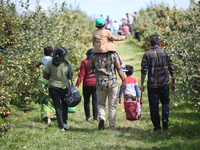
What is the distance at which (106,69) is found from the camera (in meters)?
5.93

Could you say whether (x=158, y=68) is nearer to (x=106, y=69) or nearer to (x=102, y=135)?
(x=106, y=69)

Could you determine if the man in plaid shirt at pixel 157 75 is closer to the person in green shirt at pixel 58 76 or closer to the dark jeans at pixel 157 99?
the dark jeans at pixel 157 99

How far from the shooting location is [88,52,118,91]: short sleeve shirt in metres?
5.91

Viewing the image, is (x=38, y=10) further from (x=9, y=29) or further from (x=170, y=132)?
(x=170, y=132)

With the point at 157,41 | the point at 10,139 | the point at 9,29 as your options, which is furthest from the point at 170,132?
the point at 9,29

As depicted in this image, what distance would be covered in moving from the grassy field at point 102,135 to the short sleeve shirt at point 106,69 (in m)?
1.02

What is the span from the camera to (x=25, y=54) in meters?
7.64

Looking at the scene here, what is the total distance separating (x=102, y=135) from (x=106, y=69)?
1.37 m

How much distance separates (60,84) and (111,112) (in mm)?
1278

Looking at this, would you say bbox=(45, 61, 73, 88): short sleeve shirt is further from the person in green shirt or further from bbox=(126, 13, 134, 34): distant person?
bbox=(126, 13, 134, 34): distant person

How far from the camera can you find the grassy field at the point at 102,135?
5125mm

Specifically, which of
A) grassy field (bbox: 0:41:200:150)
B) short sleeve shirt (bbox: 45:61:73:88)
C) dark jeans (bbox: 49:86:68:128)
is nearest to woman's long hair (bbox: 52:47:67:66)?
short sleeve shirt (bbox: 45:61:73:88)

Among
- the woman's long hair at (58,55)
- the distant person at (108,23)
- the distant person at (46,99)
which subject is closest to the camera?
the woman's long hair at (58,55)

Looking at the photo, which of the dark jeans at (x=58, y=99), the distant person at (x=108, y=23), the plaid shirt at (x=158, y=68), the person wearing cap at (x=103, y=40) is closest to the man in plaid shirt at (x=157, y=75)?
the plaid shirt at (x=158, y=68)
